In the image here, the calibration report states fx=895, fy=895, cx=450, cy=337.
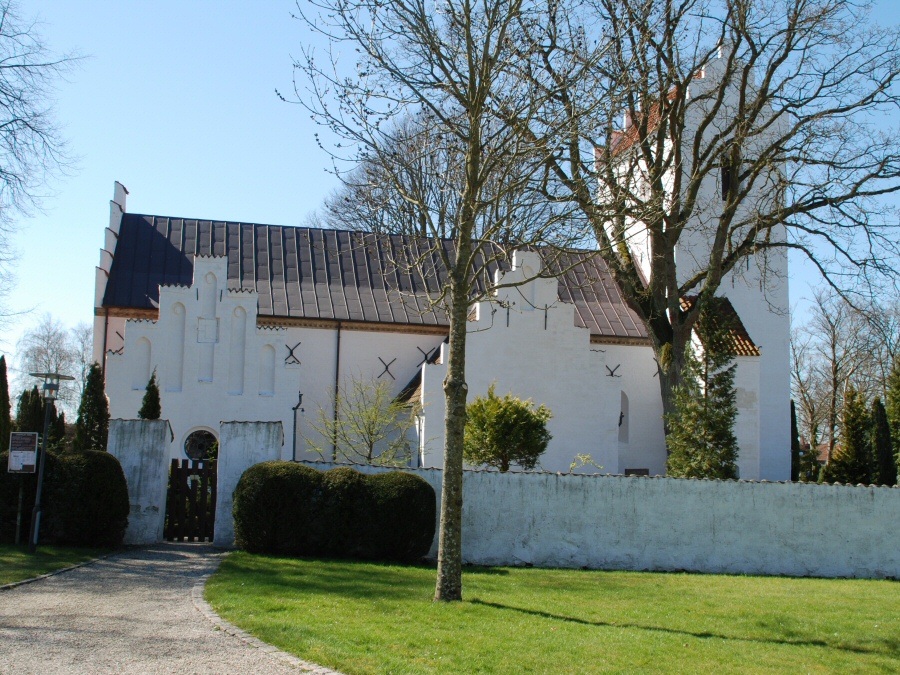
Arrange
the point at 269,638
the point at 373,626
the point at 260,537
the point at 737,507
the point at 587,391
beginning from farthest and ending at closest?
1. the point at 587,391
2. the point at 737,507
3. the point at 260,537
4. the point at 373,626
5. the point at 269,638

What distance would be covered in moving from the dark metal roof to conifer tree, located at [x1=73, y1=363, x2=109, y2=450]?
463 cm

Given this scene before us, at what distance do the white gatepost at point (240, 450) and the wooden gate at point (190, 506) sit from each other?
681 millimetres

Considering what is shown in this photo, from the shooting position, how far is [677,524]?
1656cm

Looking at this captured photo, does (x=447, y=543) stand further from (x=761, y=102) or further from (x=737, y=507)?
(x=761, y=102)

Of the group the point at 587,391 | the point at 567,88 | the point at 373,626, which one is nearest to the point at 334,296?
the point at 587,391

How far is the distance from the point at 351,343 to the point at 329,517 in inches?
499

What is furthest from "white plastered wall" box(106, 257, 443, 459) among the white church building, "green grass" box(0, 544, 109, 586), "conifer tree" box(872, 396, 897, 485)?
"conifer tree" box(872, 396, 897, 485)

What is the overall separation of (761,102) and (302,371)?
1461cm

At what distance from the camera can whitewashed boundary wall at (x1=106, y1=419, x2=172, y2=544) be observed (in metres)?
15.9

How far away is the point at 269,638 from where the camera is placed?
28.1ft

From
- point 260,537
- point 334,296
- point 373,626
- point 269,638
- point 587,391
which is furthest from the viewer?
point 334,296

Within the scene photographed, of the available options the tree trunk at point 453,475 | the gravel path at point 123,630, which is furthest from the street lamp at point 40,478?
the tree trunk at point 453,475

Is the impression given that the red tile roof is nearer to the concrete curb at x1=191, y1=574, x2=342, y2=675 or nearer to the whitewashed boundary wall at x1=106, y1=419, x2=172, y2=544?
the whitewashed boundary wall at x1=106, y1=419, x2=172, y2=544

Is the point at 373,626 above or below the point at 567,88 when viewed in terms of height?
below
